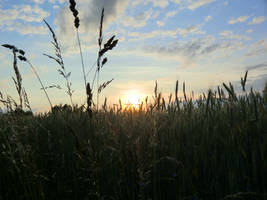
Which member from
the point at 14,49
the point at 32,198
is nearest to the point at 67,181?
the point at 32,198

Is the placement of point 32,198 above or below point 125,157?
below

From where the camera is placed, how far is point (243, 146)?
1698mm

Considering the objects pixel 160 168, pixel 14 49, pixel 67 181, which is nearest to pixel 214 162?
pixel 160 168

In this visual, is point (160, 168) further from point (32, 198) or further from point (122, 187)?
point (32, 198)

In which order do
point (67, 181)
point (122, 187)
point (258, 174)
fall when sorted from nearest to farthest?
point (258, 174)
point (122, 187)
point (67, 181)

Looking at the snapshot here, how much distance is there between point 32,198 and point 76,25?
4.60 feet

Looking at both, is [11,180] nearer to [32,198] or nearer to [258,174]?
[32,198]

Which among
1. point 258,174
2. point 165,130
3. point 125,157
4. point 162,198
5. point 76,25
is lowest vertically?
point 162,198

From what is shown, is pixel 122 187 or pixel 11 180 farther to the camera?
pixel 11 180

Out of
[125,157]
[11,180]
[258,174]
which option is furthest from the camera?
[11,180]

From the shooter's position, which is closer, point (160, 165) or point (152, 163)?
point (152, 163)

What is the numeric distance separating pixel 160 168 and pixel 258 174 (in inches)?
26.6

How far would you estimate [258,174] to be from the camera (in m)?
1.51

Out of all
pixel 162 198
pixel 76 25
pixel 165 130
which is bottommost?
pixel 162 198
